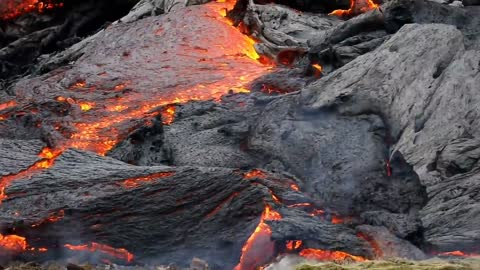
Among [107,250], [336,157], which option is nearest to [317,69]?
[336,157]

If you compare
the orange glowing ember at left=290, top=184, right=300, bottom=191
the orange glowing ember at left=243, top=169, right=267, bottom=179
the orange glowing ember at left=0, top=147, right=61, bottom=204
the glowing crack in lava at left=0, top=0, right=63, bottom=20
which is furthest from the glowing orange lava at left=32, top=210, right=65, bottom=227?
the glowing crack in lava at left=0, top=0, right=63, bottom=20

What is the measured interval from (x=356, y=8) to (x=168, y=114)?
7.69m

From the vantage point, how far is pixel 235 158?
12266mm

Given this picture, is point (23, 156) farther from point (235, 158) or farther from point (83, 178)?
point (235, 158)

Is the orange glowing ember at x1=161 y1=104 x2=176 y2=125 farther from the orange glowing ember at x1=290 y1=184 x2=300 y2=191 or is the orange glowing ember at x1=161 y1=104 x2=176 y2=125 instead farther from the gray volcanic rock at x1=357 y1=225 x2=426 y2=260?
the gray volcanic rock at x1=357 y1=225 x2=426 y2=260

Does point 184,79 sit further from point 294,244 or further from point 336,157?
point 294,244

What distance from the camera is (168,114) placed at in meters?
14.3

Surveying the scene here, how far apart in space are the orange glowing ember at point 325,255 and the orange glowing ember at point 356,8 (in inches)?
435

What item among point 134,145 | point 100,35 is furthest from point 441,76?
point 100,35

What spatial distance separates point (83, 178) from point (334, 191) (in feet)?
12.8

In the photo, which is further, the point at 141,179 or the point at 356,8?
the point at 356,8

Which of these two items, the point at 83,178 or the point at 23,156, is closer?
the point at 83,178

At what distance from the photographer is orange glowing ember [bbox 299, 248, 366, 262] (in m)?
9.33

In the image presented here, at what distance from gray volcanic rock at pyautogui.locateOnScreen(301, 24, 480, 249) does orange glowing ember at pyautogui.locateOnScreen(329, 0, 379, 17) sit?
220 inches
